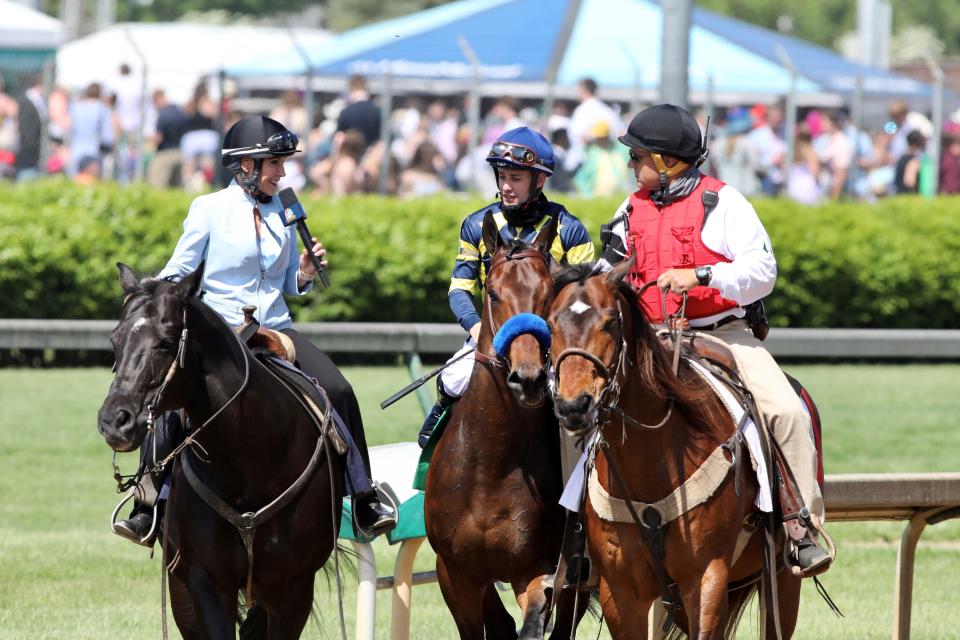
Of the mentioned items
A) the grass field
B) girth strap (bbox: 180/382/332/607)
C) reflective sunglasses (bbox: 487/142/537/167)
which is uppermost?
reflective sunglasses (bbox: 487/142/537/167)

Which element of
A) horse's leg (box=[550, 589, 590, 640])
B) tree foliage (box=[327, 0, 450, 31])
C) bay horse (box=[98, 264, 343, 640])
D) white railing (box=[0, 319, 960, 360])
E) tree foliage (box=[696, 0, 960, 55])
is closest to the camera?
bay horse (box=[98, 264, 343, 640])

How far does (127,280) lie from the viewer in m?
6.64

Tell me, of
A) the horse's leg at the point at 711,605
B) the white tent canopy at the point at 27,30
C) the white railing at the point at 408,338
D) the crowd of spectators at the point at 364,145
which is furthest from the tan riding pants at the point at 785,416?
the white tent canopy at the point at 27,30

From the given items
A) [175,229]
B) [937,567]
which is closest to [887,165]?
[175,229]

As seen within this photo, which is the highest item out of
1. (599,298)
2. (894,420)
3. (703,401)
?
(599,298)

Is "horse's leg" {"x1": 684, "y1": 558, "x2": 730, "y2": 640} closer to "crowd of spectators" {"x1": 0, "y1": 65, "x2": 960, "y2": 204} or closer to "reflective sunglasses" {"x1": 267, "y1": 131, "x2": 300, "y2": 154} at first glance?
"reflective sunglasses" {"x1": 267, "y1": 131, "x2": 300, "y2": 154}

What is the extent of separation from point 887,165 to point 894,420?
9.36 meters

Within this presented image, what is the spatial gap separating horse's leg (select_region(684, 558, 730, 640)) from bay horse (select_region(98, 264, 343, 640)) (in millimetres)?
1653

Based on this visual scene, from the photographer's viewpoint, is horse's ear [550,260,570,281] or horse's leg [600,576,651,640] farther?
horse's leg [600,576,651,640]

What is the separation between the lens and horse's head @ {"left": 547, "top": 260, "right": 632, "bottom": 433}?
5816mm

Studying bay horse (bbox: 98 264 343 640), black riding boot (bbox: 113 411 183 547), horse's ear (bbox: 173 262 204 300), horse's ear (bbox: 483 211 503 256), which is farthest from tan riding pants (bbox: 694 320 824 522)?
black riding boot (bbox: 113 411 183 547)

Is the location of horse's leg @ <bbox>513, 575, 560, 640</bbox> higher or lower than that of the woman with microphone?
lower

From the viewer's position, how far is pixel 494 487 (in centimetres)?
708

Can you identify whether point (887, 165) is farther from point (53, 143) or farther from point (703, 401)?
point (703, 401)
